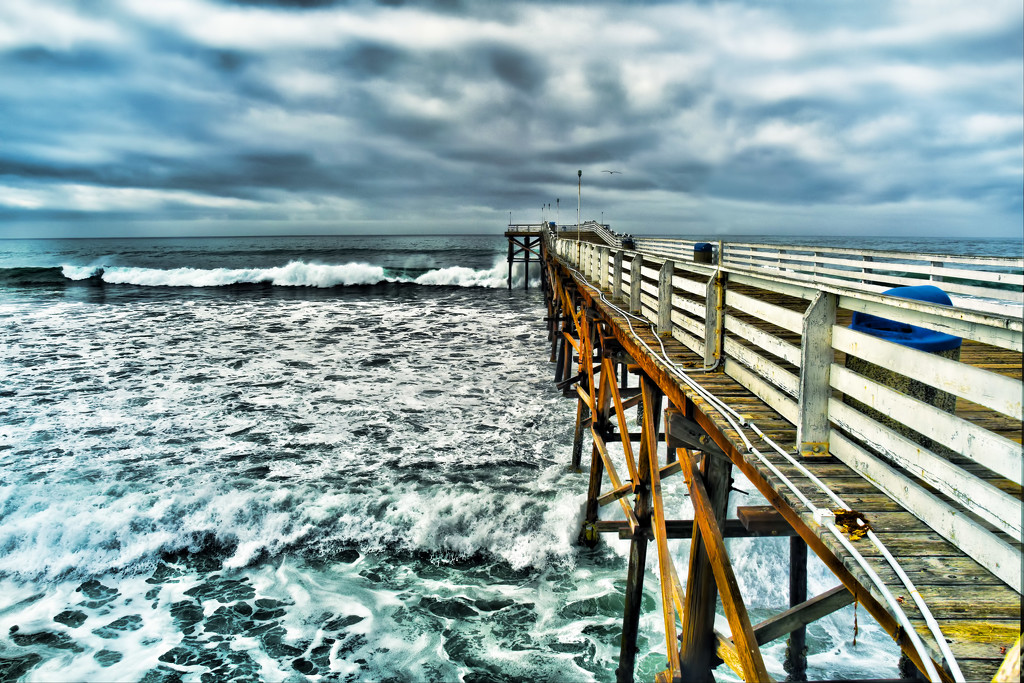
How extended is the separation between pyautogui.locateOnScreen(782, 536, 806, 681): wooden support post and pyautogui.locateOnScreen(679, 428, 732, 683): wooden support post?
6.89 ft

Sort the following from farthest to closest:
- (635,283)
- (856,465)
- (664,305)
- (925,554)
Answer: (635,283)
(664,305)
(856,465)
(925,554)

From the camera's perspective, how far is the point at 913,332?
293cm

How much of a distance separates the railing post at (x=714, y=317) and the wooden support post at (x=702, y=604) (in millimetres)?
931

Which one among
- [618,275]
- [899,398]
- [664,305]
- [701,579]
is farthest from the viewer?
[618,275]

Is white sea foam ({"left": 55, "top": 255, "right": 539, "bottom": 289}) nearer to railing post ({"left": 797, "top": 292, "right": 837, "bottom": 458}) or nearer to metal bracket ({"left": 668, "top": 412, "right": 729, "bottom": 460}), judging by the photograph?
metal bracket ({"left": 668, "top": 412, "right": 729, "bottom": 460})

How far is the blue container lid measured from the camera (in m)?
2.76

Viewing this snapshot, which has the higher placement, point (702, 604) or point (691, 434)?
point (691, 434)

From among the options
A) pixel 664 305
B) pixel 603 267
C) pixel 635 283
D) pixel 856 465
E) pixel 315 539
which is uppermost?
pixel 603 267

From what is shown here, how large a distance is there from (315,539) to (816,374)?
25.3ft

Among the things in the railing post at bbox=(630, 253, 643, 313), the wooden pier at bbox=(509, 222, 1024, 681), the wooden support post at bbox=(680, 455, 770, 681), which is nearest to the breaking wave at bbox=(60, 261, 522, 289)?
the railing post at bbox=(630, 253, 643, 313)

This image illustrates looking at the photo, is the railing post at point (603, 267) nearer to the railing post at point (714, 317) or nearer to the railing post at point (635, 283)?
the railing post at point (635, 283)

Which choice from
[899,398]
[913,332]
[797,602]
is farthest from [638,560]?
[899,398]

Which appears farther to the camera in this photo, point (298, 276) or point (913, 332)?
point (298, 276)

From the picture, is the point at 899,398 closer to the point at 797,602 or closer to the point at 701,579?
the point at 701,579
